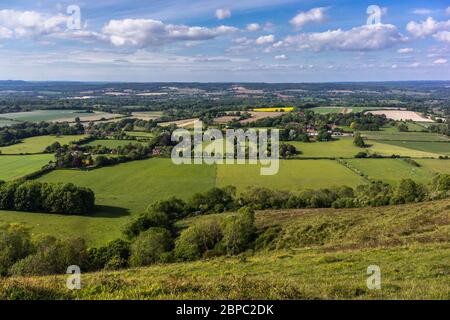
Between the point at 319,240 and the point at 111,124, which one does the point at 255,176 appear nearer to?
the point at 319,240

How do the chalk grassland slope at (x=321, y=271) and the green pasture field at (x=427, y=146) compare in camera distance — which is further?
the green pasture field at (x=427, y=146)

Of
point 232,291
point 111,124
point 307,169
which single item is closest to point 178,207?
point 307,169

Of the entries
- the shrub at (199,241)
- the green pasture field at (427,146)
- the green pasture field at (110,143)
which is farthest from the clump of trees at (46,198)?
the green pasture field at (427,146)

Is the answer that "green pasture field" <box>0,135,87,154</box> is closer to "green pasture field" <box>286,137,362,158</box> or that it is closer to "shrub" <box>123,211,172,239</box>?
"shrub" <box>123,211,172,239</box>

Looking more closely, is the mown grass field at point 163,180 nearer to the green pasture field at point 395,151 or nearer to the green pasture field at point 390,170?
the green pasture field at point 390,170

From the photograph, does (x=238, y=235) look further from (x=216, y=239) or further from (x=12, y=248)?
(x=12, y=248)

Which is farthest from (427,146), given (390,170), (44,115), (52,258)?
(44,115)
